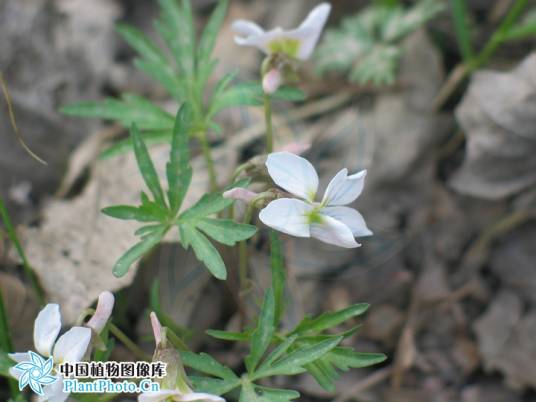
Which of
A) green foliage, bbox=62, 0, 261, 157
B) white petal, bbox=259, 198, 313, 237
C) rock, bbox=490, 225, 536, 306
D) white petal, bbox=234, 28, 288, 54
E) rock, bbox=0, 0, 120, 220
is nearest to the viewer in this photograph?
white petal, bbox=259, 198, 313, 237

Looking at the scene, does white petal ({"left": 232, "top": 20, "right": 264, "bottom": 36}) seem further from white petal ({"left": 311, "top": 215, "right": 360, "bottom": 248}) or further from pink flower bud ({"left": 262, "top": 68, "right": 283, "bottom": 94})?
white petal ({"left": 311, "top": 215, "right": 360, "bottom": 248})

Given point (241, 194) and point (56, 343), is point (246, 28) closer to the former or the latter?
point (241, 194)

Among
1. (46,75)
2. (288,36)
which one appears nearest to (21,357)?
(288,36)

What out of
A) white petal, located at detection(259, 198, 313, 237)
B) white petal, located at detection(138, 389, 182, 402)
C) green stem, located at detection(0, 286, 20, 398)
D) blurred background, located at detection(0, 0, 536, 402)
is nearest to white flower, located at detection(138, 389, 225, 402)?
white petal, located at detection(138, 389, 182, 402)

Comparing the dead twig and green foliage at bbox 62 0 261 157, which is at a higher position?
green foliage at bbox 62 0 261 157

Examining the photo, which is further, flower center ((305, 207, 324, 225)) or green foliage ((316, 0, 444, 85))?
green foliage ((316, 0, 444, 85))

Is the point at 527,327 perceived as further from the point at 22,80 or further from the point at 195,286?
the point at 22,80
